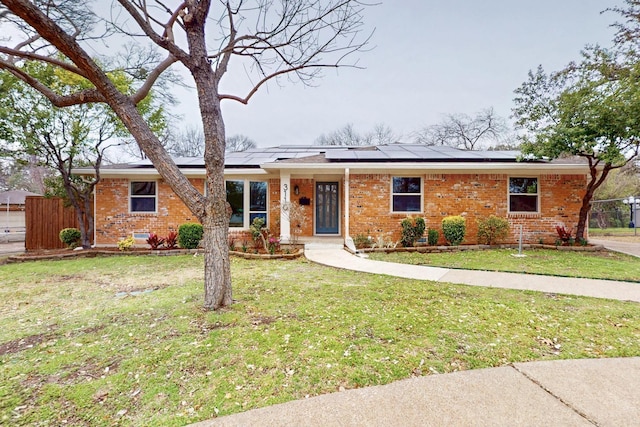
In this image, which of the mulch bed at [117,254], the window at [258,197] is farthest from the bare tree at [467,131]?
the mulch bed at [117,254]

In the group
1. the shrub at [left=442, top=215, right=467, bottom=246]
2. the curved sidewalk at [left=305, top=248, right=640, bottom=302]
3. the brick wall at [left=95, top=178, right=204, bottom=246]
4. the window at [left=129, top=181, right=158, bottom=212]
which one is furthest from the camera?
the window at [left=129, top=181, right=158, bottom=212]

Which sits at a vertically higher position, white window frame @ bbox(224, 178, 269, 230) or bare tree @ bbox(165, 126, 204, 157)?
bare tree @ bbox(165, 126, 204, 157)

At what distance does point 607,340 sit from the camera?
298 cm

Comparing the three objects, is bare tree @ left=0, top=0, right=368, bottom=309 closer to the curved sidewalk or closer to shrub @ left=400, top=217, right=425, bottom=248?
the curved sidewalk

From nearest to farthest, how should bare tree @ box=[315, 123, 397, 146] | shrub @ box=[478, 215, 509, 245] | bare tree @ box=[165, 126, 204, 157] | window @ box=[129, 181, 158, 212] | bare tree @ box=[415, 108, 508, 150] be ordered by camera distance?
shrub @ box=[478, 215, 509, 245] < window @ box=[129, 181, 158, 212] < bare tree @ box=[415, 108, 508, 150] < bare tree @ box=[315, 123, 397, 146] < bare tree @ box=[165, 126, 204, 157]

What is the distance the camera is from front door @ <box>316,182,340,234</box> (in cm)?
1080

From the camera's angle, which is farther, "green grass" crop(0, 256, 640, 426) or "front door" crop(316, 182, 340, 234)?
"front door" crop(316, 182, 340, 234)

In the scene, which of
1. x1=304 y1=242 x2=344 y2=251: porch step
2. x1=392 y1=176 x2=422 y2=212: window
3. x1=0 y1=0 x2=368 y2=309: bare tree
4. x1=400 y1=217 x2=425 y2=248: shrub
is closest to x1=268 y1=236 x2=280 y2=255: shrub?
x1=304 y1=242 x2=344 y2=251: porch step

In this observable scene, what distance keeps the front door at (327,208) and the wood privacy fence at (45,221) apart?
9005 millimetres

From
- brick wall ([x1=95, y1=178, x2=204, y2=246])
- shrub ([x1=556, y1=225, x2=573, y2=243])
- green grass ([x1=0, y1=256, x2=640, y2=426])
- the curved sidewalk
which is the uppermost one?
brick wall ([x1=95, y1=178, x2=204, y2=246])

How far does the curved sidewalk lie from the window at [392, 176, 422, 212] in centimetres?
322

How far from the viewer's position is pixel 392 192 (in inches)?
385

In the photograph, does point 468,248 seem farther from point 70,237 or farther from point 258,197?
point 70,237

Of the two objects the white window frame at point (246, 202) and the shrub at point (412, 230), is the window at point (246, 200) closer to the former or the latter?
the white window frame at point (246, 202)
